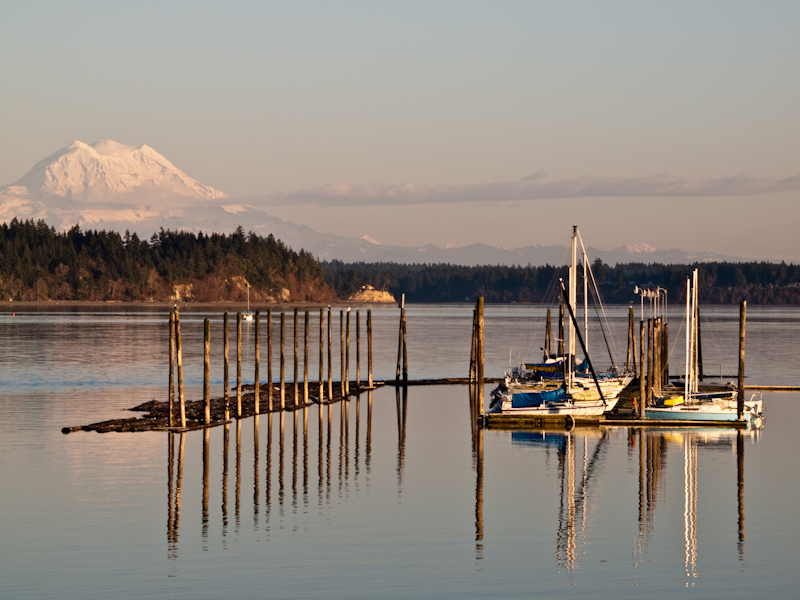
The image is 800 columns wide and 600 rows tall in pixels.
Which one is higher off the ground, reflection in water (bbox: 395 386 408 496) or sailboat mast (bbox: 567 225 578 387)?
sailboat mast (bbox: 567 225 578 387)

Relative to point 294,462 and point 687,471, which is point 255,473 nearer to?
point 294,462

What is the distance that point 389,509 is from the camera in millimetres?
31578

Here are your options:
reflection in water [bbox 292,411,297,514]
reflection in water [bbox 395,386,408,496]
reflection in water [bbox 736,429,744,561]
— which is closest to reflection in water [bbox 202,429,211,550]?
reflection in water [bbox 292,411,297,514]

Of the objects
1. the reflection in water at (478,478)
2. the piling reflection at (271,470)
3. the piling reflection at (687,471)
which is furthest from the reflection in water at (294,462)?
the piling reflection at (687,471)

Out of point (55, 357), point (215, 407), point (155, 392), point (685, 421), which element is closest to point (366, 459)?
point (215, 407)

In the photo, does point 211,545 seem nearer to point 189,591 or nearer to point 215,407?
point 189,591

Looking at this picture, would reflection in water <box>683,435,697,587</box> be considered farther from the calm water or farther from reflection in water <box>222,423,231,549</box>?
reflection in water <box>222,423,231,549</box>

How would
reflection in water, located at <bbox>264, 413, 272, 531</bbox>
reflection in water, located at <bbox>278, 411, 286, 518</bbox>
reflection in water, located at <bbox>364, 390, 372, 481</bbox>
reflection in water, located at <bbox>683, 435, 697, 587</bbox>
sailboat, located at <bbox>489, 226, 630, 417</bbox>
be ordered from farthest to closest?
sailboat, located at <bbox>489, 226, 630, 417</bbox> < reflection in water, located at <bbox>364, 390, 372, 481</bbox> < reflection in water, located at <bbox>278, 411, 286, 518</bbox> < reflection in water, located at <bbox>264, 413, 272, 531</bbox> < reflection in water, located at <bbox>683, 435, 697, 587</bbox>

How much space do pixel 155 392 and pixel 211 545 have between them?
Answer: 129 ft

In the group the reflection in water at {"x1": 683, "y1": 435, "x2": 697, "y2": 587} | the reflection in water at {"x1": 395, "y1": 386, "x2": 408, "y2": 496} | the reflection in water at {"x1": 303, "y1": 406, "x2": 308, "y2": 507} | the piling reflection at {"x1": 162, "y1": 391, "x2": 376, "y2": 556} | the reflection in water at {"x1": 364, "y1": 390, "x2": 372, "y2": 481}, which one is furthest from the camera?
the reflection in water at {"x1": 364, "y1": 390, "x2": 372, "y2": 481}

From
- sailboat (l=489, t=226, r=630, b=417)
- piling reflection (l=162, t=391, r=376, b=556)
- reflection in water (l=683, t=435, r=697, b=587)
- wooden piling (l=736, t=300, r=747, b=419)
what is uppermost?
wooden piling (l=736, t=300, r=747, b=419)

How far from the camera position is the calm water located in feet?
79.7

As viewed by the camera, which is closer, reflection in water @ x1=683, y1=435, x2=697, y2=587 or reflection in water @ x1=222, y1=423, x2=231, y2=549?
reflection in water @ x1=683, y1=435, x2=697, y2=587

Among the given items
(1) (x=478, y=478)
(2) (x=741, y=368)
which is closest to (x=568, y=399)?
(2) (x=741, y=368)
